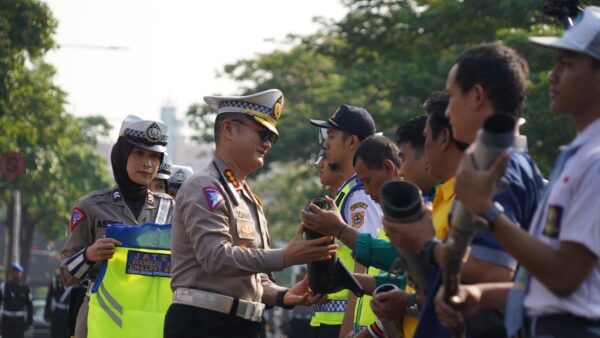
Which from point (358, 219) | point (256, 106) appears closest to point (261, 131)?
point (256, 106)

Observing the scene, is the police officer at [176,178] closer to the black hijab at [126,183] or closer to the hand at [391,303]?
the black hijab at [126,183]

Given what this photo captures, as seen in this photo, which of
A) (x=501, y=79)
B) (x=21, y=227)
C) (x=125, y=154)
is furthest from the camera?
(x=21, y=227)

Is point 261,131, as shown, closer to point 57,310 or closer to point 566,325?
point 566,325

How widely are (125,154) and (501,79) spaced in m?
4.72

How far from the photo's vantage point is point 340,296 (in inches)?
356

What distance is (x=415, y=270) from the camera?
4938 mm

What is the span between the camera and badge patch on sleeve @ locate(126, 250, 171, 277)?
8375mm

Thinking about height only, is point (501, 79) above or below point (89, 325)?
above

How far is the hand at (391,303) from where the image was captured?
5.73 meters

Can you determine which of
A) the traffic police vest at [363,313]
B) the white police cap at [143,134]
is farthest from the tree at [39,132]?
the traffic police vest at [363,313]

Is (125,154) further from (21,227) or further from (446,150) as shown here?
(21,227)

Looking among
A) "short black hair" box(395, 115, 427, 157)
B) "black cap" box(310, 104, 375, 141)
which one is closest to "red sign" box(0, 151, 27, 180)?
"black cap" box(310, 104, 375, 141)

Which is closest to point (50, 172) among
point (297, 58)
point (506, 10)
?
point (297, 58)

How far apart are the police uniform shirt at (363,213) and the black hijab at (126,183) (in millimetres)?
1563
